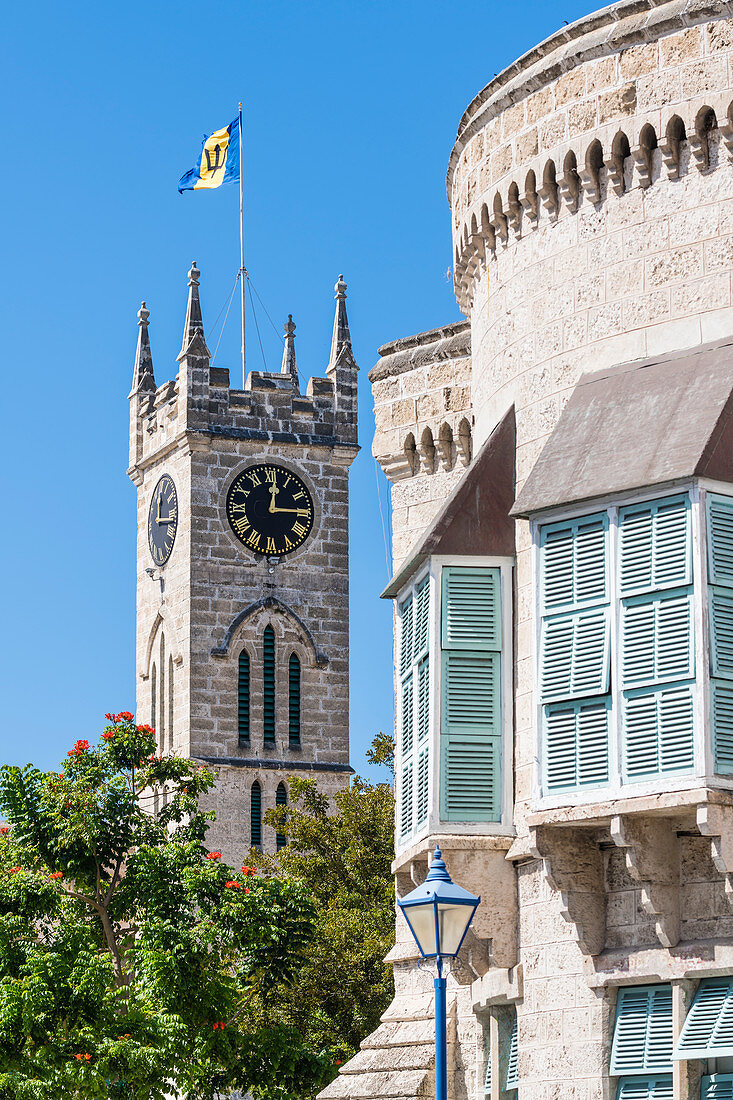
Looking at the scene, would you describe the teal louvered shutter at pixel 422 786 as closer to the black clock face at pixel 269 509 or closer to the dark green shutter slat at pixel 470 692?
the dark green shutter slat at pixel 470 692

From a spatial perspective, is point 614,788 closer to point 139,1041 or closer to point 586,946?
point 586,946

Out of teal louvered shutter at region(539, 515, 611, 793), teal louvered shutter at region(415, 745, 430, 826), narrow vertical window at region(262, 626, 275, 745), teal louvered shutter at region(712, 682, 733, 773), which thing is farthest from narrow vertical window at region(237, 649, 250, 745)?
teal louvered shutter at region(712, 682, 733, 773)

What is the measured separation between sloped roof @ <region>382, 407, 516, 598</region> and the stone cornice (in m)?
2.29

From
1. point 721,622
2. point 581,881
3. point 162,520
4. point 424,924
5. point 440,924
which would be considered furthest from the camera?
point 162,520

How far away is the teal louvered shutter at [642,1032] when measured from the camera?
1299 centimetres

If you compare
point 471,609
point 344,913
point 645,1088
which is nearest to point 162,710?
point 344,913

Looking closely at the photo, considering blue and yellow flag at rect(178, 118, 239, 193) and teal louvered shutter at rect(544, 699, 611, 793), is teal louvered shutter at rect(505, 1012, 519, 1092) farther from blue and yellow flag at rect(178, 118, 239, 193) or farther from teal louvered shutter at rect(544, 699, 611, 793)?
blue and yellow flag at rect(178, 118, 239, 193)

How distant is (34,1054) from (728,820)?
9913mm

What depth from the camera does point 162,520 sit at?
64625mm

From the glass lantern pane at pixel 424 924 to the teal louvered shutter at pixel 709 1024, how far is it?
1.71m

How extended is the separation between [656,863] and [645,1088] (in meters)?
1.45

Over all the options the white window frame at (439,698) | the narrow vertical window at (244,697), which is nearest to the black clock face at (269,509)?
the narrow vertical window at (244,697)

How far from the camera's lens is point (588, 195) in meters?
14.5

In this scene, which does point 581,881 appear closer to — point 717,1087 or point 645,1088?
point 645,1088
